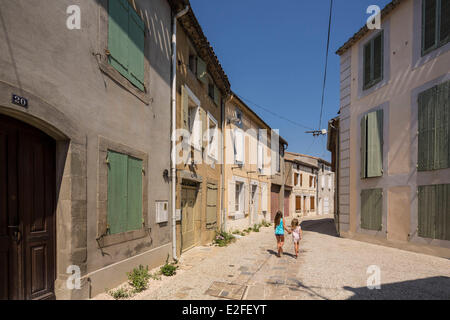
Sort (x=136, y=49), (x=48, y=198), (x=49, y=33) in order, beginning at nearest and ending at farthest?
(x=49, y=33)
(x=48, y=198)
(x=136, y=49)

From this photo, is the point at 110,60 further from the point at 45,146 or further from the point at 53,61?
the point at 45,146

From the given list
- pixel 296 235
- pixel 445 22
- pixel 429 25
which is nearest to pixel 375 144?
pixel 429 25

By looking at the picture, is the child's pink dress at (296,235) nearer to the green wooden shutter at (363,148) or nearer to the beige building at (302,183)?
the green wooden shutter at (363,148)

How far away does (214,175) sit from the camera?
9.61 metres

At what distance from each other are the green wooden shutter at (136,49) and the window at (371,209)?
821cm

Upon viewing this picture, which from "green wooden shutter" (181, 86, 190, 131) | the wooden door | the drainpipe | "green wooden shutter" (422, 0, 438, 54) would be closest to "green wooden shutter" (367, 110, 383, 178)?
"green wooden shutter" (422, 0, 438, 54)

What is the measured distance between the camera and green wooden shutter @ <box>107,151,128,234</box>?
4.26 meters

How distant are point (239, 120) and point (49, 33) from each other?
29.5ft

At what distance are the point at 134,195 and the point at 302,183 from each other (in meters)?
20.8

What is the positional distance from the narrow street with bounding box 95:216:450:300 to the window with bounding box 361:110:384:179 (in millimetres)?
2590

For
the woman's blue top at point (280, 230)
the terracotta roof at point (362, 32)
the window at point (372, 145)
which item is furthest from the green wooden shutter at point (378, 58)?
the woman's blue top at point (280, 230)

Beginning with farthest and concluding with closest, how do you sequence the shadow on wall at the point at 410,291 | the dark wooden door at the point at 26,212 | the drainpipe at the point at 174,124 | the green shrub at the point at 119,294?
the drainpipe at the point at 174,124 → the shadow on wall at the point at 410,291 → the green shrub at the point at 119,294 → the dark wooden door at the point at 26,212

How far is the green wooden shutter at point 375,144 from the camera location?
29.0ft
